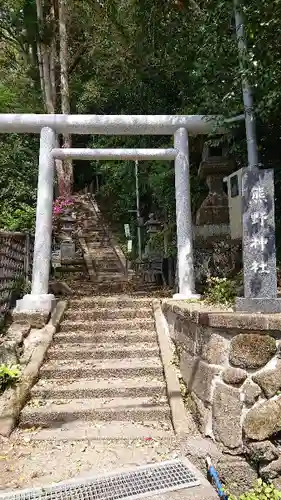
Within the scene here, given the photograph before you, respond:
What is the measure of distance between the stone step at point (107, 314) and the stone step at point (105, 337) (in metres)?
0.44

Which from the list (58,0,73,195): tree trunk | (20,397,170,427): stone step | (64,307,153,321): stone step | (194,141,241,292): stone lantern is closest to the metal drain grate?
(20,397,170,427): stone step

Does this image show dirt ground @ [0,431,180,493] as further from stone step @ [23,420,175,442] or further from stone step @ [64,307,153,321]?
stone step @ [64,307,153,321]

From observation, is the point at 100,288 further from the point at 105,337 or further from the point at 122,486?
the point at 122,486

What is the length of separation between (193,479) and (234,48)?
530cm

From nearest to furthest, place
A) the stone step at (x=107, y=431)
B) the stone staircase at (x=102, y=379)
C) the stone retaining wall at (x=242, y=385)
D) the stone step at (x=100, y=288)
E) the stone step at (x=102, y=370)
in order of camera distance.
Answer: the stone retaining wall at (x=242, y=385)
the stone step at (x=107, y=431)
the stone staircase at (x=102, y=379)
the stone step at (x=102, y=370)
the stone step at (x=100, y=288)

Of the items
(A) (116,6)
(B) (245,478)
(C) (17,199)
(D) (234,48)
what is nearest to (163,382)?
(B) (245,478)

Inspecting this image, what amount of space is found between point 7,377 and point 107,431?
1284 millimetres

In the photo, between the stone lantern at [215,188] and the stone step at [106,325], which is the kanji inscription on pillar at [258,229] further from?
the stone lantern at [215,188]

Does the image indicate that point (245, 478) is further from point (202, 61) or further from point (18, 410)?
point (202, 61)

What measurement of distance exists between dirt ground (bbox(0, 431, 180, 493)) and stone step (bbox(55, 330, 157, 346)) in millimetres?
1657

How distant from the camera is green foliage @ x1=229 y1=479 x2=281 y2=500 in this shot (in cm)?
317

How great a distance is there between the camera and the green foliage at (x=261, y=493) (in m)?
3.17

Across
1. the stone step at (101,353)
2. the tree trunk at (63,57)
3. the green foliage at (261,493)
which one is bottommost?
the green foliage at (261,493)

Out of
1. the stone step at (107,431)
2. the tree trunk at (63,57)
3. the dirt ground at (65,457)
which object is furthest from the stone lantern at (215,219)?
the tree trunk at (63,57)
